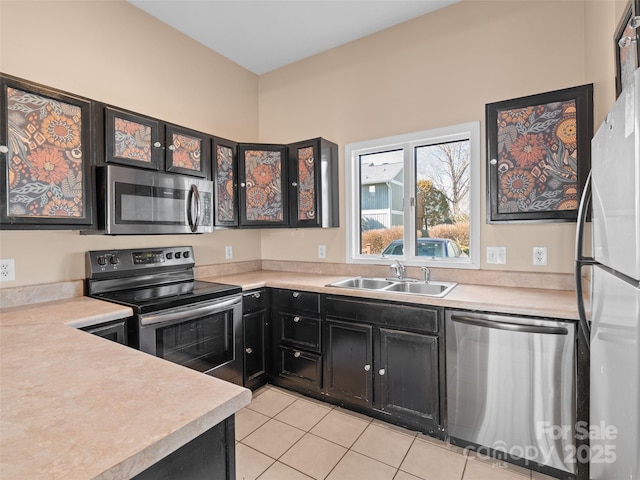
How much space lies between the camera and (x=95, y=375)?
91cm

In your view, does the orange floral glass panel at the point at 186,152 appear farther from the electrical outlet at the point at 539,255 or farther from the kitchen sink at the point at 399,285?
the electrical outlet at the point at 539,255

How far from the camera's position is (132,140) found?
2.11 m

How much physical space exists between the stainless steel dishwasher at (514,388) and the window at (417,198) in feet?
2.42

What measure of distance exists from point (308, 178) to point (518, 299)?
1.85 m

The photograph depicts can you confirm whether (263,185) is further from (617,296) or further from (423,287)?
(617,296)

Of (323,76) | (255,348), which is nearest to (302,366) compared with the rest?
(255,348)

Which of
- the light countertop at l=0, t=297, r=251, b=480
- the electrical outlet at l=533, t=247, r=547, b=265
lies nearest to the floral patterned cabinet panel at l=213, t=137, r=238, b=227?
the light countertop at l=0, t=297, r=251, b=480

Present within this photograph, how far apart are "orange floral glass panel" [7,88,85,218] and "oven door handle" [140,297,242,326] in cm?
73

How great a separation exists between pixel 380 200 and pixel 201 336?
1.86 m

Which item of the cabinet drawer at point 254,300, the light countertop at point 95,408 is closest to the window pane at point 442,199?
the cabinet drawer at point 254,300

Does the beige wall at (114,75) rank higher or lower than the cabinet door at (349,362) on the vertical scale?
higher

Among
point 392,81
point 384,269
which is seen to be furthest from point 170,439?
point 392,81

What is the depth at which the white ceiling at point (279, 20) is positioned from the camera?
2510 millimetres

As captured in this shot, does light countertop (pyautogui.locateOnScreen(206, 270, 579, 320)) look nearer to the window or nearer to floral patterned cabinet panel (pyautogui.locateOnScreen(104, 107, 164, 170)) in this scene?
the window
